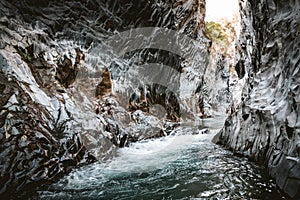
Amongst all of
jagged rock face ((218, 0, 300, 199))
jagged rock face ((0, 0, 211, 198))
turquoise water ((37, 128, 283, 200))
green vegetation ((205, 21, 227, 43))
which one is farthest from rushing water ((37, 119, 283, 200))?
green vegetation ((205, 21, 227, 43))

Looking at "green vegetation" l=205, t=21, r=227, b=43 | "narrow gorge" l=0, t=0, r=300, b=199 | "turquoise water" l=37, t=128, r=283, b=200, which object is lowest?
"turquoise water" l=37, t=128, r=283, b=200

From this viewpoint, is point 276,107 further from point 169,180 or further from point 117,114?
point 117,114

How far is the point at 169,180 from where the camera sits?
15.2ft

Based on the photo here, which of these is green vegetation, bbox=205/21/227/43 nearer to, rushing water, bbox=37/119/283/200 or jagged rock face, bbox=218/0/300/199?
jagged rock face, bbox=218/0/300/199

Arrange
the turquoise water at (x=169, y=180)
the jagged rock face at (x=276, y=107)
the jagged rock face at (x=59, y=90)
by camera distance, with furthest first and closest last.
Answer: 1. the jagged rock face at (x=59, y=90)
2. the turquoise water at (x=169, y=180)
3. the jagged rock face at (x=276, y=107)

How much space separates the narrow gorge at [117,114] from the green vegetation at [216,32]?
1072 inches

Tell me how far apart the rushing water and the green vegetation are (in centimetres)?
3427

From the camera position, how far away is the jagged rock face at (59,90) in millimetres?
4684

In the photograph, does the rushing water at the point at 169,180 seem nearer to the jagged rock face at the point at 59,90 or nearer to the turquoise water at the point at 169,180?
the turquoise water at the point at 169,180

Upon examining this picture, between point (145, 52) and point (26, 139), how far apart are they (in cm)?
885

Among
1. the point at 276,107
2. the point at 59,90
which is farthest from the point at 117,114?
the point at 276,107

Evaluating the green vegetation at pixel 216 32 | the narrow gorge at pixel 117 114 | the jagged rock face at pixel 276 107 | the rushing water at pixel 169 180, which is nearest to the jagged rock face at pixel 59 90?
the narrow gorge at pixel 117 114

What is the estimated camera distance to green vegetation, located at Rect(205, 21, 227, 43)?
38300mm

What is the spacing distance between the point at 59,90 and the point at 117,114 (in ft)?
9.52
